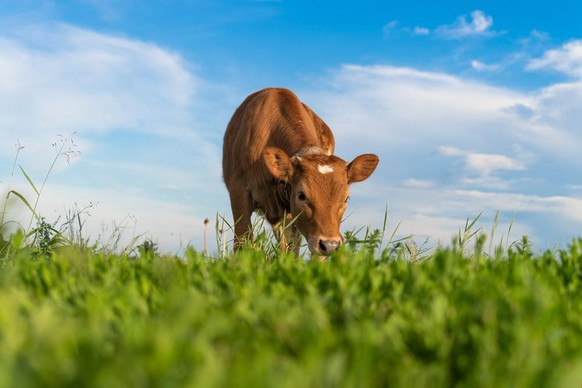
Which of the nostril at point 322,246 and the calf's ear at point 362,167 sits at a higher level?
the calf's ear at point 362,167

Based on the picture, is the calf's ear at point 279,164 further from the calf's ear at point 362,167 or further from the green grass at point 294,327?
the green grass at point 294,327

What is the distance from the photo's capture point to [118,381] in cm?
154

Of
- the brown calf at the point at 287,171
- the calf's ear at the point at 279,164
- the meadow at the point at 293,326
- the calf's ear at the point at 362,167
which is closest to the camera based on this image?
Answer: the meadow at the point at 293,326

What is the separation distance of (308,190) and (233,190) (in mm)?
2068

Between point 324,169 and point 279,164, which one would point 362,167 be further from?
point 279,164

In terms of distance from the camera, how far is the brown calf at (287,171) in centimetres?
851

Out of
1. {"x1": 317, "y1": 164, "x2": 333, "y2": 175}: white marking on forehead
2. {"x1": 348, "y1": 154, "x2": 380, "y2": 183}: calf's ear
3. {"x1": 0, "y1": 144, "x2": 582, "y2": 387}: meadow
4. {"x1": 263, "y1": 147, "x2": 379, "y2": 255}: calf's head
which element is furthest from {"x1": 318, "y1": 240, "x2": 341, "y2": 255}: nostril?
{"x1": 0, "y1": 144, "x2": 582, "y2": 387}: meadow

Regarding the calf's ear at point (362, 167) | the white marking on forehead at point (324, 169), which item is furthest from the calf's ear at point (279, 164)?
the calf's ear at point (362, 167)

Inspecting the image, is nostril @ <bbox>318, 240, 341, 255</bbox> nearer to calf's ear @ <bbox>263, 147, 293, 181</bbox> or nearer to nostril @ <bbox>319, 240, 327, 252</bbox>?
nostril @ <bbox>319, 240, 327, 252</bbox>

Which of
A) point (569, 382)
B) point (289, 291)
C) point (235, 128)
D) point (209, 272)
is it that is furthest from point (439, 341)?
point (235, 128)

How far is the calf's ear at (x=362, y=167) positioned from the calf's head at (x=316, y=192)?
0.08 metres

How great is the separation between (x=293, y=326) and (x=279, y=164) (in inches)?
259

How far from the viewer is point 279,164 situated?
8.99 m

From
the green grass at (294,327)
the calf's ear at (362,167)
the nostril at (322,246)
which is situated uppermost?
the calf's ear at (362,167)
